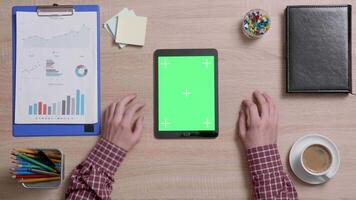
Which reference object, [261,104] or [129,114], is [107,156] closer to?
[129,114]

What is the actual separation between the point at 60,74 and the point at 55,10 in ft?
0.54

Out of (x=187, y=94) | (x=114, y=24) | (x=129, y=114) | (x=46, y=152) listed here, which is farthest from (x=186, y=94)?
(x=46, y=152)

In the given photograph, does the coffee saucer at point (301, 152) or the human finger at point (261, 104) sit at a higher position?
the human finger at point (261, 104)

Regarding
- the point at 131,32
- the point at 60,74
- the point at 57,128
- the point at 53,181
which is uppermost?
the point at 131,32

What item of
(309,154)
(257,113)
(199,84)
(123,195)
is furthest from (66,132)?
(309,154)

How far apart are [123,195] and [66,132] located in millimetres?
212

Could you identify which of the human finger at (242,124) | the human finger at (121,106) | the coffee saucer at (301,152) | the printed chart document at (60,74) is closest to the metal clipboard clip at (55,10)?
the printed chart document at (60,74)

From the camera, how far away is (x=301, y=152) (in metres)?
0.82

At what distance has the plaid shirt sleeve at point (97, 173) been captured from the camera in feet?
2.71

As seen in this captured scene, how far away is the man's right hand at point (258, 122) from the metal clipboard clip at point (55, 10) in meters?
0.50

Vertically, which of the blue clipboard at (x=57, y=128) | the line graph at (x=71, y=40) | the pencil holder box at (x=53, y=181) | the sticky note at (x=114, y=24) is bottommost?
the pencil holder box at (x=53, y=181)

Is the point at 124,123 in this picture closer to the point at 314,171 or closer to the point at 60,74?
the point at 60,74

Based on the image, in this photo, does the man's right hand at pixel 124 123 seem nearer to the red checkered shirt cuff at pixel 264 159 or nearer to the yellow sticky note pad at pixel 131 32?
the yellow sticky note pad at pixel 131 32

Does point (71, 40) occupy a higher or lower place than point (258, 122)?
higher
